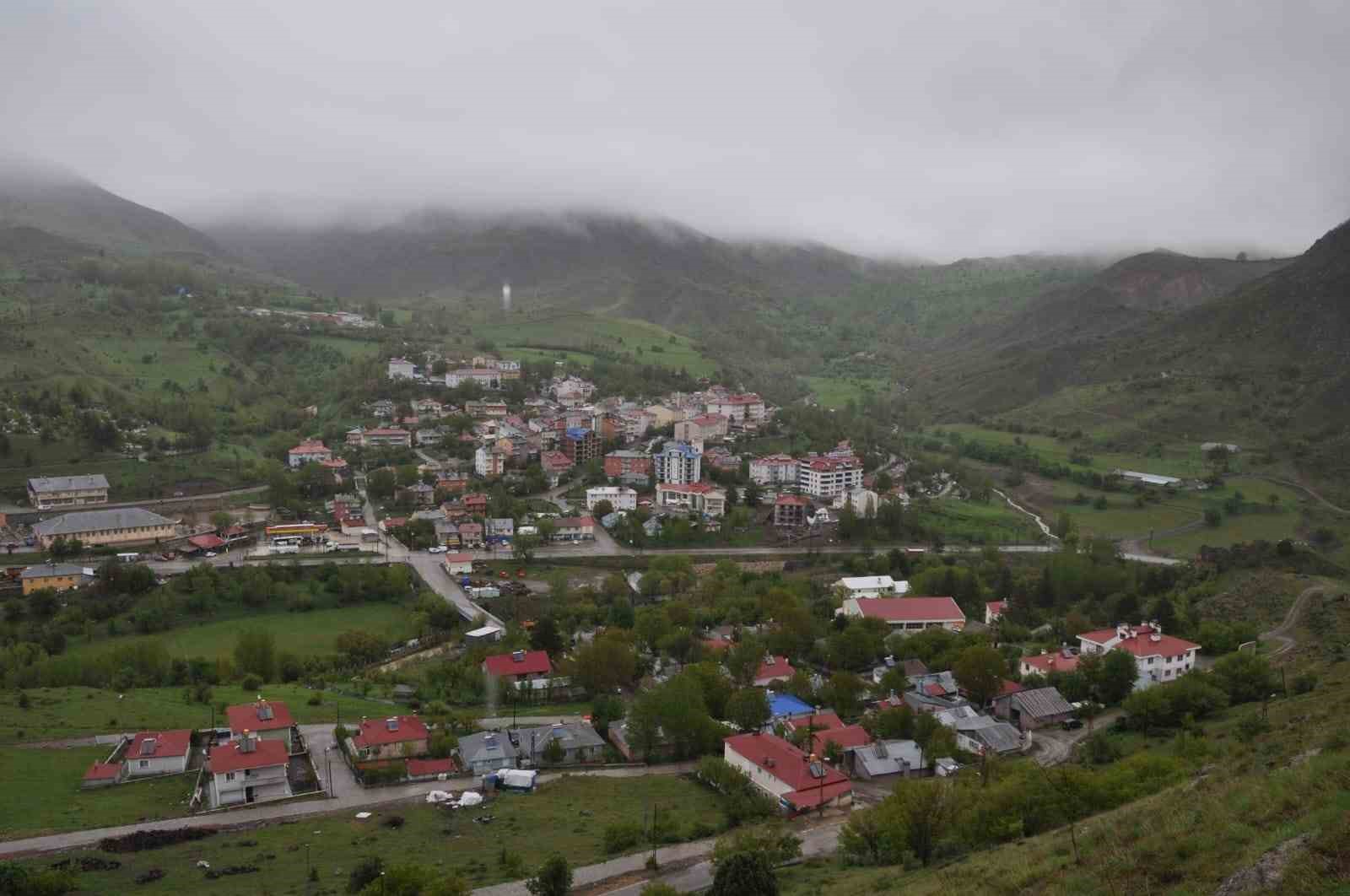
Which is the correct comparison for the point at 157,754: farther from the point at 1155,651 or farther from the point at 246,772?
the point at 1155,651

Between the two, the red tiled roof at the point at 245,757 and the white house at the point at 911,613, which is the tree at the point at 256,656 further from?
the white house at the point at 911,613

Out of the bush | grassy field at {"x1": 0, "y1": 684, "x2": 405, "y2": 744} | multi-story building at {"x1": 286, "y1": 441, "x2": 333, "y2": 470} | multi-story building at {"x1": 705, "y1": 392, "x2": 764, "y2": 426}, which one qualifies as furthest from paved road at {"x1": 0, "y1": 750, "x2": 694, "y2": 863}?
multi-story building at {"x1": 705, "y1": 392, "x2": 764, "y2": 426}

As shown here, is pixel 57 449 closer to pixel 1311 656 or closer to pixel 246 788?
pixel 246 788

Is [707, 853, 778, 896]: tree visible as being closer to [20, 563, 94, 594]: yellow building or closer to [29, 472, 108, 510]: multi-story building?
[20, 563, 94, 594]: yellow building

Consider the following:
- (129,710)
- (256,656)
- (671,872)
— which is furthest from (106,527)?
(671,872)

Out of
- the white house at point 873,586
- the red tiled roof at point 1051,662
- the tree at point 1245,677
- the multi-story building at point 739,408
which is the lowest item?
the red tiled roof at point 1051,662

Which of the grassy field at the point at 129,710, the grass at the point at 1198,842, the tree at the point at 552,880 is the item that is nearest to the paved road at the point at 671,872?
the tree at the point at 552,880

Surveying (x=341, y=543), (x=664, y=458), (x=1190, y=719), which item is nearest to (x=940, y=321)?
(x=664, y=458)
